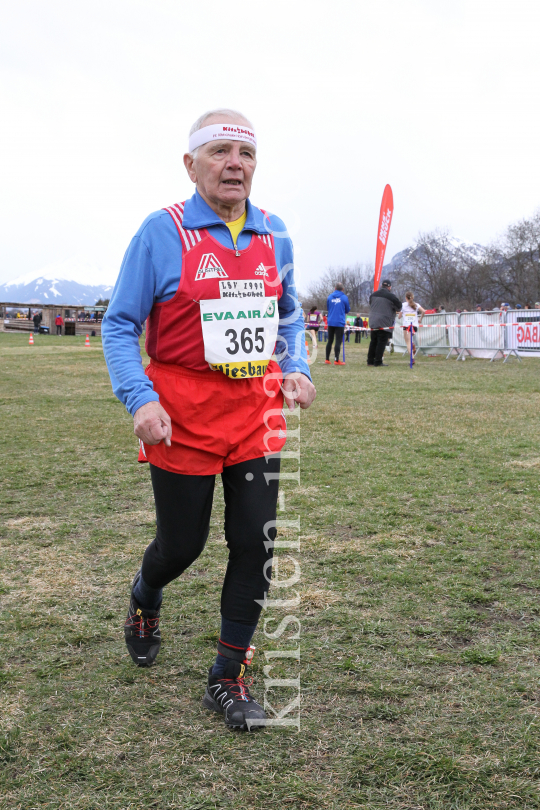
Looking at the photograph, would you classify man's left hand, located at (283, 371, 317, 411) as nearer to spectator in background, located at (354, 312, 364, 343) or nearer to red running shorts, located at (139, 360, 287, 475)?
red running shorts, located at (139, 360, 287, 475)

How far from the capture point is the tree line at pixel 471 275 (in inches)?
2539

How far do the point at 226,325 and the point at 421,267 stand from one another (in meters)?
81.7

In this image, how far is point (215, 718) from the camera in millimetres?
2457

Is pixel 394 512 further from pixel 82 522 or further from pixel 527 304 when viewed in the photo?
pixel 527 304

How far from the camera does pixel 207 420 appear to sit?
2.41 meters

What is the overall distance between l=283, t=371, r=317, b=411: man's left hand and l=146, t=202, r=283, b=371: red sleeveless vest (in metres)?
Answer: 0.34

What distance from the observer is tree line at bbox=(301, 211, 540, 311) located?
64.5m

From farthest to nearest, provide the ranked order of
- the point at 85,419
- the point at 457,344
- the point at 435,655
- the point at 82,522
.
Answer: the point at 457,344
the point at 85,419
the point at 82,522
the point at 435,655

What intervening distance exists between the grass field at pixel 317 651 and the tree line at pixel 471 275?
170 ft

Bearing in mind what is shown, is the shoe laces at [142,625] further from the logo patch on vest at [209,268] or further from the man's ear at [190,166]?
the man's ear at [190,166]

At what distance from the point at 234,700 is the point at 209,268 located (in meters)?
1.45

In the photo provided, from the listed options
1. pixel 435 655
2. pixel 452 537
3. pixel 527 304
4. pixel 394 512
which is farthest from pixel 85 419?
pixel 527 304

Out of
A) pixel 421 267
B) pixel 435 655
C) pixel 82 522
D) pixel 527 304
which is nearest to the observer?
pixel 435 655

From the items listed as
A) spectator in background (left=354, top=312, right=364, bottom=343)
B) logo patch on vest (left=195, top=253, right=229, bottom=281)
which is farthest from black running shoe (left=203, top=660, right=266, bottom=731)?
spectator in background (left=354, top=312, right=364, bottom=343)
